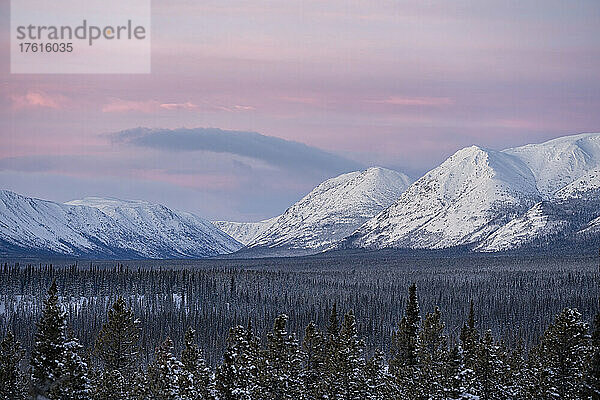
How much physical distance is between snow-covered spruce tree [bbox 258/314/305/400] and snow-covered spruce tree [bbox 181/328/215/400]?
6.36m

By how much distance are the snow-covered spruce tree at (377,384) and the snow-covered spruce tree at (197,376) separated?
14.0 metres

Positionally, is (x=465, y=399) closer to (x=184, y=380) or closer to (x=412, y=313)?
(x=412, y=313)

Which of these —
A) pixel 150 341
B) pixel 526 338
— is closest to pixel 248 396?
pixel 150 341

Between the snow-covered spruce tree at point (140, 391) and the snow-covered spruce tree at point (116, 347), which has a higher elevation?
the snow-covered spruce tree at point (116, 347)

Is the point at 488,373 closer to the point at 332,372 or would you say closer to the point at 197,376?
the point at 332,372

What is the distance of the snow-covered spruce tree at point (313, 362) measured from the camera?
237 feet

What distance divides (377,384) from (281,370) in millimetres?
8721

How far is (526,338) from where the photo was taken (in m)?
172

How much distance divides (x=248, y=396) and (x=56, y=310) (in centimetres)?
1739

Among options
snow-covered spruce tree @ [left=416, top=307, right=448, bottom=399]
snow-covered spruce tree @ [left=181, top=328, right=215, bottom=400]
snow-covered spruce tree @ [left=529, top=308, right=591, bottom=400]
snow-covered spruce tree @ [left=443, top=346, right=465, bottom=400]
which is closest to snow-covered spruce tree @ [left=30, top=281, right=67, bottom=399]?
snow-covered spruce tree @ [left=181, top=328, right=215, bottom=400]

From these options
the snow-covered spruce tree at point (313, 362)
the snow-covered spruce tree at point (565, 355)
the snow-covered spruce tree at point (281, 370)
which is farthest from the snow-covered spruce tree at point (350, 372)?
the snow-covered spruce tree at point (565, 355)

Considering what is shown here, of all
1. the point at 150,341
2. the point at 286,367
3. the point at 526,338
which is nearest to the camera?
the point at 286,367

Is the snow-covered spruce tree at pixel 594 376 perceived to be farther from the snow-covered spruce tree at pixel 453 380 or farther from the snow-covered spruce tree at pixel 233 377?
the snow-covered spruce tree at pixel 233 377

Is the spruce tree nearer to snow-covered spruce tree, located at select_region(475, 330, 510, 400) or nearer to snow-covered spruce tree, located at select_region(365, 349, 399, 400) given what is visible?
snow-covered spruce tree, located at select_region(365, 349, 399, 400)
